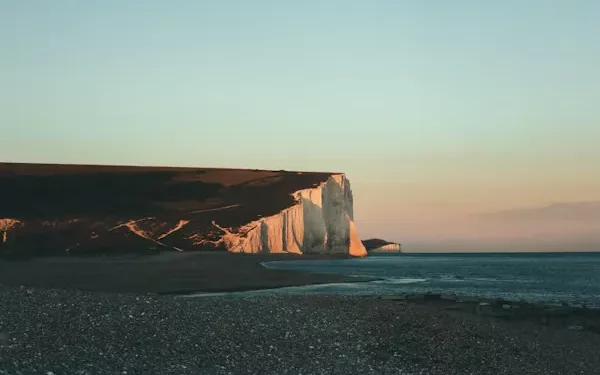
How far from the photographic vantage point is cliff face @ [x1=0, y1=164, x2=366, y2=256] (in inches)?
3342

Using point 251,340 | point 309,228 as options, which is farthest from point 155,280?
point 309,228

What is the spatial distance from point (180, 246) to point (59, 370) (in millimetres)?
77163

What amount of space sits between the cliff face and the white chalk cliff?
158 millimetres

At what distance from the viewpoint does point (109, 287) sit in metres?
34.1

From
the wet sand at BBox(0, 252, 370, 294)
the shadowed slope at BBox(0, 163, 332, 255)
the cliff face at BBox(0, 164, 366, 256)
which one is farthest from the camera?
the cliff face at BBox(0, 164, 366, 256)

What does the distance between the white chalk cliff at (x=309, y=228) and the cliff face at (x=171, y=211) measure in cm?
16

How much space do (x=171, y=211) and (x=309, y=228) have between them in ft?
74.9

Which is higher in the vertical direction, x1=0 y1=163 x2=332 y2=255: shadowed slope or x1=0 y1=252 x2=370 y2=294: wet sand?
x1=0 y1=163 x2=332 y2=255: shadowed slope

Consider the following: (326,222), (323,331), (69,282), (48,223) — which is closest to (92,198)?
(48,223)

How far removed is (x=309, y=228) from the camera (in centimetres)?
10706

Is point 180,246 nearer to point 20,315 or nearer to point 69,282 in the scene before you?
point 69,282

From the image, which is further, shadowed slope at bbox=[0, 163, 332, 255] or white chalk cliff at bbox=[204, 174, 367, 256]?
white chalk cliff at bbox=[204, 174, 367, 256]

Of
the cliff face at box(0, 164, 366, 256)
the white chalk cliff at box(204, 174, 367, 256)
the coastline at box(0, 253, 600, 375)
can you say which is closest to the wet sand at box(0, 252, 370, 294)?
the coastline at box(0, 253, 600, 375)

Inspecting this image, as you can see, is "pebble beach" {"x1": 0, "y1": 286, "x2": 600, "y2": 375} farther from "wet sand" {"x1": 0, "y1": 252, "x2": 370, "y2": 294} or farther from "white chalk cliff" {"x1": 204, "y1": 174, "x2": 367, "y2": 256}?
"white chalk cliff" {"x1": 204, "y1": 174, "x2": 367, "y2": 256}
